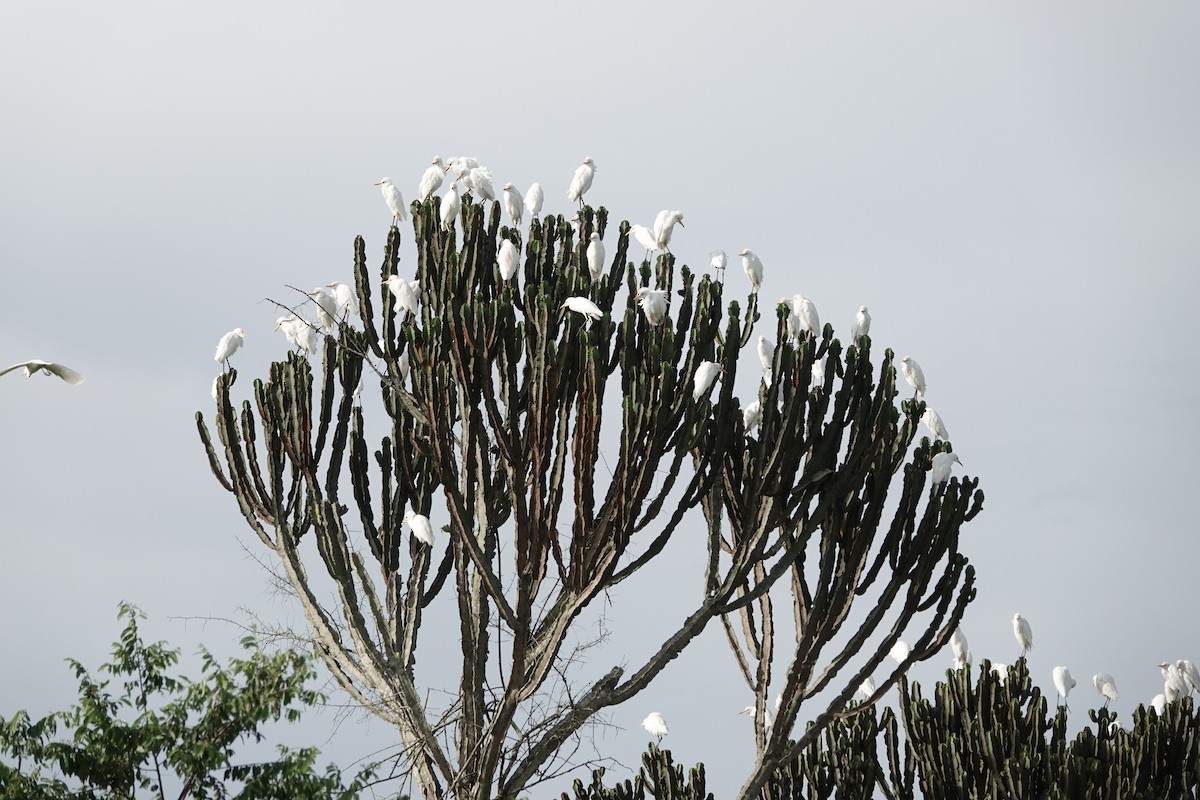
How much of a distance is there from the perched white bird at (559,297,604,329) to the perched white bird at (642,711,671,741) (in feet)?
17.9

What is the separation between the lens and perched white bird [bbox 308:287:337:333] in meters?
9.65

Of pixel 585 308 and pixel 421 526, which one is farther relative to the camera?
pixel 421 526

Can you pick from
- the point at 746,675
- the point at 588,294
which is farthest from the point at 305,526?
the point at 746,675

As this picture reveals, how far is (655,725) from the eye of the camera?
12.5m

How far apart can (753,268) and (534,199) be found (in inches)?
64.5

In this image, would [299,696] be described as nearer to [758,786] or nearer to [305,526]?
[305,526]

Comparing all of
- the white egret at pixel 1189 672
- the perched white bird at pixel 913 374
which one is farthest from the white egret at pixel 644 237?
the white egret at pixel 1189 672

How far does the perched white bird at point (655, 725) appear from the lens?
12461 mm

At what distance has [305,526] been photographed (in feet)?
31.0

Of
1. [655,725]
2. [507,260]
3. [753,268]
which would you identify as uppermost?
[753,268]

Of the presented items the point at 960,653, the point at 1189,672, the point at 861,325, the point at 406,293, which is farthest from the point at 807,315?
the point at 1189,672

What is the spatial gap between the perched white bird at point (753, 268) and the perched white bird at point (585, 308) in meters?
2.17

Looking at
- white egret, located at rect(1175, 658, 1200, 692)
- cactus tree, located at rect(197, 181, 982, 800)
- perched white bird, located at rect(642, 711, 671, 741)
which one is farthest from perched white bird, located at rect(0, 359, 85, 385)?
white egret, located at rect(1175, 658, 1200, 692)

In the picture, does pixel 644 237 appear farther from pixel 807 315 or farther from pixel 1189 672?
pixel 1189 672
